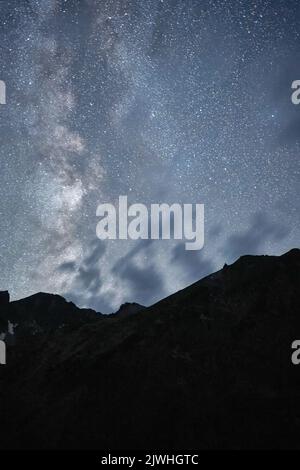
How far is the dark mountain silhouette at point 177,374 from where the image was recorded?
56.8m

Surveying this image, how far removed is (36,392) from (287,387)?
1735 inches

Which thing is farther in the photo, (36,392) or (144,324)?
(144,324)

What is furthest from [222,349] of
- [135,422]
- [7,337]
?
[7,337]

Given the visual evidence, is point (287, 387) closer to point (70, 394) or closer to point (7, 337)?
point (70, 394)

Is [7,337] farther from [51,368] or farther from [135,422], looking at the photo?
[135,422]

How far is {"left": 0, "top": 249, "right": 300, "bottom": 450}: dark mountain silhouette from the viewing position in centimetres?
5678

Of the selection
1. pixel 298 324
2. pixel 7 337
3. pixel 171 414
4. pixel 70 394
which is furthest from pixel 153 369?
pixel 7 337

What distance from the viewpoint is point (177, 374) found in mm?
66688

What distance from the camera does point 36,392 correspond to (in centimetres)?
6806

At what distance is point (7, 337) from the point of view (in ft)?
452
